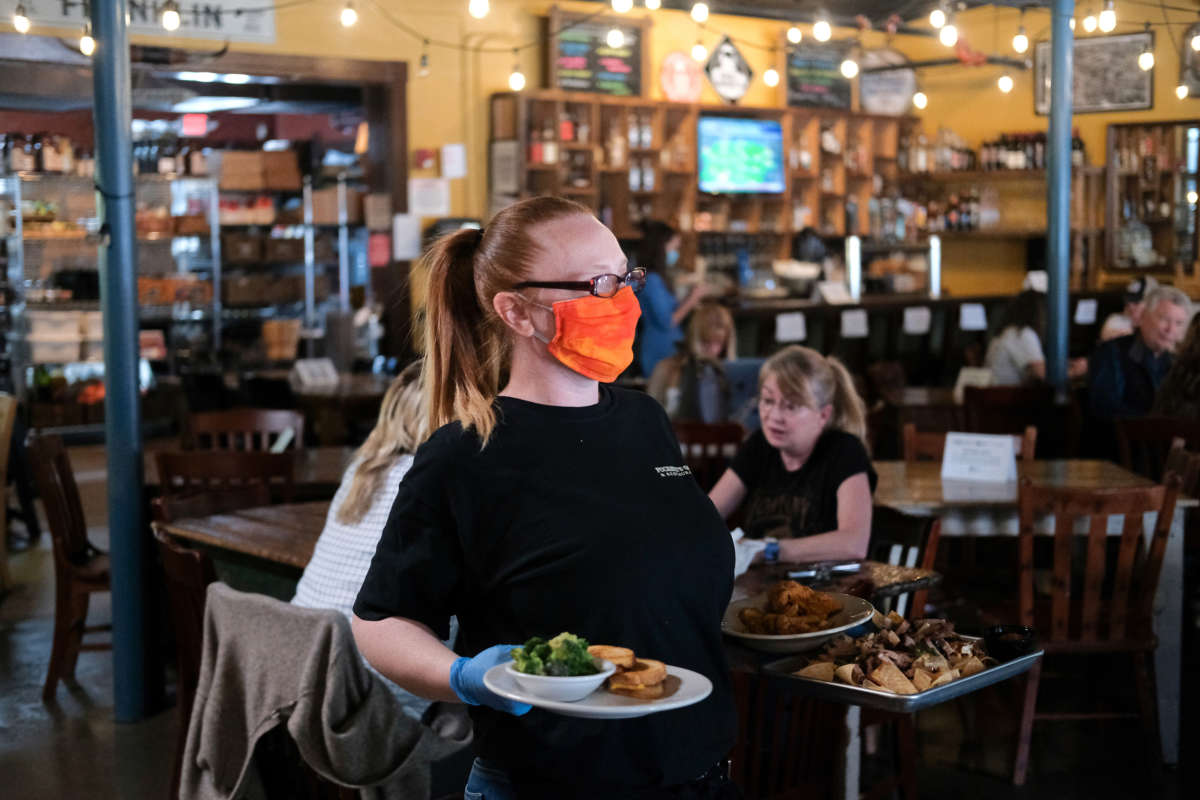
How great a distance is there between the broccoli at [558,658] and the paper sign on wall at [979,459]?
338cm

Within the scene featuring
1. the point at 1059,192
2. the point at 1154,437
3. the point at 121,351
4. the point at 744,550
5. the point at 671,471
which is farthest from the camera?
the point at 1059,192

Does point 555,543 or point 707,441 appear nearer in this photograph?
point 555,543

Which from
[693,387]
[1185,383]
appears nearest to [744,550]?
[693,387]

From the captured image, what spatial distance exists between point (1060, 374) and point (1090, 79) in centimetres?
559

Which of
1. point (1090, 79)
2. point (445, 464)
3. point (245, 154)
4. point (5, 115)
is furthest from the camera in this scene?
point (1090, 79)

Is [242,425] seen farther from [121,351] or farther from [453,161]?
[453,161]

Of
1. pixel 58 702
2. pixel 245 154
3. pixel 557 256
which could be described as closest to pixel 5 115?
pixel 245 154

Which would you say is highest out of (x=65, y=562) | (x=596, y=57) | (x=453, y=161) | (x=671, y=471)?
(x=596, y=57)

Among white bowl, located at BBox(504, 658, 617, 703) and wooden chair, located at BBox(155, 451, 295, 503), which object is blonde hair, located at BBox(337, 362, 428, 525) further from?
white bowl, located at BBox(504, 658, 617, 703)

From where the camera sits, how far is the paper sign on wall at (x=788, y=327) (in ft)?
29.6

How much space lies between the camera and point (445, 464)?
1675mm

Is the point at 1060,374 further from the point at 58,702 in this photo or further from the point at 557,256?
the point at 557,256

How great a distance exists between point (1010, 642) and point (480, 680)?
0.97m

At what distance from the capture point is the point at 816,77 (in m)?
11.9
